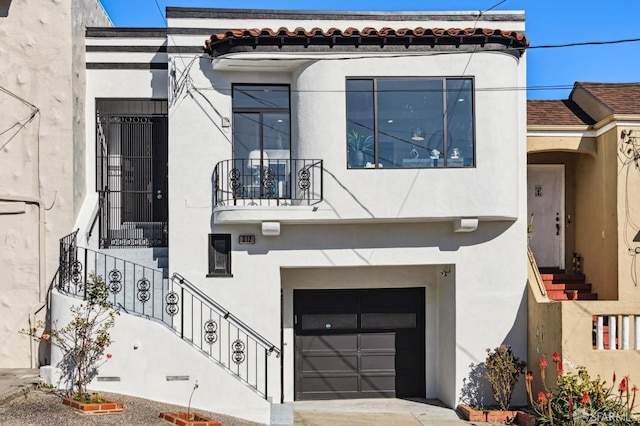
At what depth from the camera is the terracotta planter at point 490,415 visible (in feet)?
42.8

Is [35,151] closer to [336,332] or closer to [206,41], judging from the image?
[206,41]

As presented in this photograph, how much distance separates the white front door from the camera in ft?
53.1

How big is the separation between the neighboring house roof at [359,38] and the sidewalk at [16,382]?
616 centimetres

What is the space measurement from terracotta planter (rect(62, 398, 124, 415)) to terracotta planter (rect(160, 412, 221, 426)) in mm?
666

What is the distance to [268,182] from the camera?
13.7 metres

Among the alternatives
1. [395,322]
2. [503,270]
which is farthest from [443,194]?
[395,322]

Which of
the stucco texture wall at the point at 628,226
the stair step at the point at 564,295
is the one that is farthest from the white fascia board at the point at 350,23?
the stair step at the point at 564,295

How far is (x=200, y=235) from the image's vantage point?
13695mm

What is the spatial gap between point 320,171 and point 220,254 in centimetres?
234

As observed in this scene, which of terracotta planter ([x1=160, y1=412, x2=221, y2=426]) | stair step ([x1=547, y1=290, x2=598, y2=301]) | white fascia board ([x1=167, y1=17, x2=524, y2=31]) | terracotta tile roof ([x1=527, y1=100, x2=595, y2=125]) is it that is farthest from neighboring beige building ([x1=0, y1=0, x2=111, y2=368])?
stair step ([x1=547, y1=290, x2=598, y2=301])

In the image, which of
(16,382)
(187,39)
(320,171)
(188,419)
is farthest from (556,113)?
(16,382)

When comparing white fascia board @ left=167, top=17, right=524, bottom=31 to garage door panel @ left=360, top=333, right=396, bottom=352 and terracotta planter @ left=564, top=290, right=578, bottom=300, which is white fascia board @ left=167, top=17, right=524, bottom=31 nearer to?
terracotta planter @ left=564, top=290, right=578, bottom=300

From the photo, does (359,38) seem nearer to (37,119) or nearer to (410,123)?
(410,123)

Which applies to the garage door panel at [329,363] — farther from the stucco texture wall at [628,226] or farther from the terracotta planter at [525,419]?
the stucco texture wall at [628,226]
